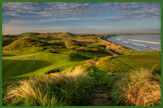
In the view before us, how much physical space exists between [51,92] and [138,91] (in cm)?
299

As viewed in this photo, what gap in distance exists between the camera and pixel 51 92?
558 cm

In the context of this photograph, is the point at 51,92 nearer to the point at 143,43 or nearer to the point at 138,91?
the point at 138,91

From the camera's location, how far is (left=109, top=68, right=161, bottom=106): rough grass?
552 cm

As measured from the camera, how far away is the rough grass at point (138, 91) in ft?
18.1

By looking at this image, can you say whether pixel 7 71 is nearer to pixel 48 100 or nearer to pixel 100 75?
pixel 100 75

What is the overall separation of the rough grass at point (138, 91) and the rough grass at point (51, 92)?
3.87ft

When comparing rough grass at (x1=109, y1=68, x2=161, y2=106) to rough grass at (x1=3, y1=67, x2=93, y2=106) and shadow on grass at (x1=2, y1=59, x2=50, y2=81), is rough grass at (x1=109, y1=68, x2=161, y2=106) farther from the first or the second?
shadow on grass at (x1=2, y1=59, x2=50, y2=81)

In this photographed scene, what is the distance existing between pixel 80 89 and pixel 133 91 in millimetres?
1902

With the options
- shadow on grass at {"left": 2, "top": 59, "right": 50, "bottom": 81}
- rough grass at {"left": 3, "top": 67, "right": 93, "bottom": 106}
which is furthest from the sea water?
rough grass at {"left": 3, "top": 67, "right": 93, "bottom": 106}

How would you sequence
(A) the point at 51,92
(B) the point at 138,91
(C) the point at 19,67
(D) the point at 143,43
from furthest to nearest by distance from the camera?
(D) the point at 143,43 → (C) the point at 19,67 → (B) the point at 138,91 → (A) the point at 51,92

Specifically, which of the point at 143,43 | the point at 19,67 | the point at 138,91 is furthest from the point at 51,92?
the point at 143,43

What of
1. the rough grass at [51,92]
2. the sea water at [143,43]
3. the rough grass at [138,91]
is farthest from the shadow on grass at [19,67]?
the sea water at [143,43]

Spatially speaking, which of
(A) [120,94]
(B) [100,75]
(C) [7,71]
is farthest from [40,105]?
(C) [7,71]

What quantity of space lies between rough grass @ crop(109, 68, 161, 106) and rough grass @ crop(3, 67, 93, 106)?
118 centimetres
